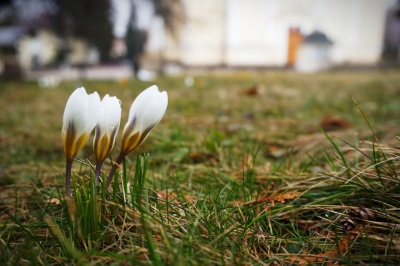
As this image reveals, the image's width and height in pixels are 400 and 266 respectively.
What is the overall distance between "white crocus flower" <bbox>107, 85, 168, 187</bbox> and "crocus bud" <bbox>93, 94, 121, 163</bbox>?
27 millimetres

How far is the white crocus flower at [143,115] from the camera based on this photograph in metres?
0.70

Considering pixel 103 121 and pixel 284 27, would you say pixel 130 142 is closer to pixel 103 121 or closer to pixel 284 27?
pixel 103 121

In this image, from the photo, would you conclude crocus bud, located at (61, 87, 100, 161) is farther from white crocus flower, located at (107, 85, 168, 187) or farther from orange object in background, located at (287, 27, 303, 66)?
orange object in background, located at (287, 27, 303, 66)

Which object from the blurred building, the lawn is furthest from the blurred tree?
the blurred building

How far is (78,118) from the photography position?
0.68 meters

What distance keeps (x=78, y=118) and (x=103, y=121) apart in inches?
1.9

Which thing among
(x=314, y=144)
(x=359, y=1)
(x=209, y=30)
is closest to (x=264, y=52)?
(x=209, y=30)

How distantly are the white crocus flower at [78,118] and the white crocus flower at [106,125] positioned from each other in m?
0.02

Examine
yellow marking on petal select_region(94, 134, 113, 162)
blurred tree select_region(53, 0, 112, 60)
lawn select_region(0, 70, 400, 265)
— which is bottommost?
lawn select_region(0, 70, 400, 265)

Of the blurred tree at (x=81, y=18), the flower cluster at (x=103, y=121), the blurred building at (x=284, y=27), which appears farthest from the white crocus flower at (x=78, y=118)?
the blurred building at (x=284, y=27)

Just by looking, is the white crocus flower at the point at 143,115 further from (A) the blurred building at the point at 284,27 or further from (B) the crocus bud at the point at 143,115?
(A) the blurred building at the point at 284,27

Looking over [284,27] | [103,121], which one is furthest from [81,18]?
[284,27]

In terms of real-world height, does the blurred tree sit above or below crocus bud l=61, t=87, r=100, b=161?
above

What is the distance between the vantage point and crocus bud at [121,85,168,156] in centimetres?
70
